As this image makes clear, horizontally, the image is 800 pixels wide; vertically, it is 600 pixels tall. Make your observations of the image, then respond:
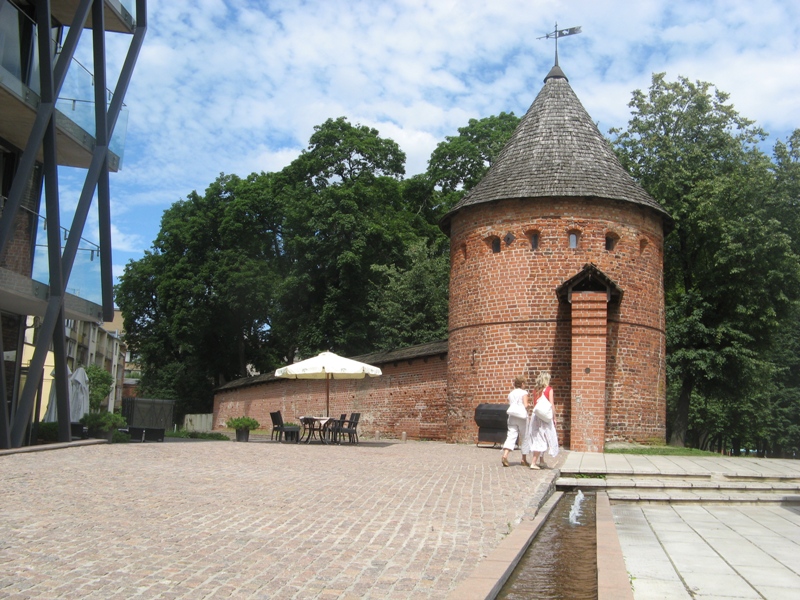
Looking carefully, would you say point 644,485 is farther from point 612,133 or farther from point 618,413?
point 612,133

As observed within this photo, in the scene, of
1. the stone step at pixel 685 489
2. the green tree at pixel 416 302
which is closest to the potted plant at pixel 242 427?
the stone step at pixel 685 489

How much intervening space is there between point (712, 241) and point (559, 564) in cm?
2156

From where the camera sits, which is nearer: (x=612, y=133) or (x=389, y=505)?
(x=389, y=505)

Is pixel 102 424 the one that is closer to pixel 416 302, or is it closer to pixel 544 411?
pixel 544 411

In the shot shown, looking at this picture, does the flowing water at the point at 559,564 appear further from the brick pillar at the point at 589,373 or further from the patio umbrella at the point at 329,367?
the patio umbrella at the point at 329,367

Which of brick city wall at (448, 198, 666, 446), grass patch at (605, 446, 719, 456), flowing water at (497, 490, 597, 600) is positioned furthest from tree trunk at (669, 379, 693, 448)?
flowing water at (497, 490, 597, 600)

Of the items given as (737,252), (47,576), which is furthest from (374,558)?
(737,252)

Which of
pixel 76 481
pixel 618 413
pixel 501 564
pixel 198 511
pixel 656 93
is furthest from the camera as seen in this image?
pixel 656 93

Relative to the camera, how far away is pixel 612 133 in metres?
30.2

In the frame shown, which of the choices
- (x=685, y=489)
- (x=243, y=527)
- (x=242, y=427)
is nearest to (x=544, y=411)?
(x=685, y=489)

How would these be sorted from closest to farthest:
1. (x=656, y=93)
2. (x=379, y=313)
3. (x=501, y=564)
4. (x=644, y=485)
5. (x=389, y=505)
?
(x=501, y=564) < (x=389, y=505) < (x=644, y=485) < (x=656, y=93) < (x=379, y=313)

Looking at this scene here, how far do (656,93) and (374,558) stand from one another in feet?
89.0

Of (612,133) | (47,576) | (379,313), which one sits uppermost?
(612,133)

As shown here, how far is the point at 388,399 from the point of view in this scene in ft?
86.2
